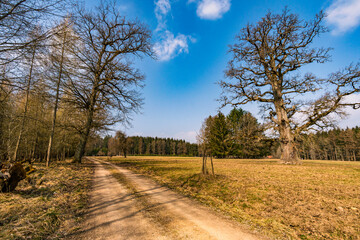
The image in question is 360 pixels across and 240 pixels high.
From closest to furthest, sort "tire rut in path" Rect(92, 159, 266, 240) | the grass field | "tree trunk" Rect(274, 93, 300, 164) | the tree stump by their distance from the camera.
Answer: "tire rut in path" Rect(92, 159, 266, 240) → the grass field → the tree stump → "tree trunk" Rect(274, 93, 300, 164)

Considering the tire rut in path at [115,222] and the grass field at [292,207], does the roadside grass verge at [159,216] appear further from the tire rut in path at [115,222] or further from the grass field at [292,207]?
the grass field at [292,207]

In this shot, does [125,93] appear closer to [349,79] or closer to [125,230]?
[125,230]

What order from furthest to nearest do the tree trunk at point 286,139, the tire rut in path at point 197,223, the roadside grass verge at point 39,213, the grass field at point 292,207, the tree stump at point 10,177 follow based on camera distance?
1. the tree trunk at point 286,139
2. the tree stump at point 10,177
3. the grass field at point 292,207
4. the tire rut in path at point 197,223
5. the roadside grass verge at point 39,213

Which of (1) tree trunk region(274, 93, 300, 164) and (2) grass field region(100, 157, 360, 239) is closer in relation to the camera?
(2) grass field region(100, 157, 360, 239)

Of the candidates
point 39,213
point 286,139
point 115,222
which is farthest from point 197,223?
point 286,139

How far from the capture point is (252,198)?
571 cm

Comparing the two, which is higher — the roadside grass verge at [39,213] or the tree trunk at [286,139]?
the tree trunk at [286,139]

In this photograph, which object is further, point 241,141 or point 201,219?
point 241,141

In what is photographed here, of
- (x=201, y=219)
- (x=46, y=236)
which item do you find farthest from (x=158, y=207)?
(x=46, y=236)

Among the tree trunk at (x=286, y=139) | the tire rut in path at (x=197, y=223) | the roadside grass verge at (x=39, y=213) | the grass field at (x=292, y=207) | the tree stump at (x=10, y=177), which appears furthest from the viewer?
the tree trunk at (x=286, y=139)

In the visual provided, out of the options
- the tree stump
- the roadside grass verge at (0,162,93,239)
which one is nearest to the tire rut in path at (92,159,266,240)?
the roadside grass verge at (0,162,93,239)

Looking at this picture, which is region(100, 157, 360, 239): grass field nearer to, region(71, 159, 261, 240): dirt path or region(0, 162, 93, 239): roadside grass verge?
region(71, 159, 261, 240): dirt path

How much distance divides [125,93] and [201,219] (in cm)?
1467

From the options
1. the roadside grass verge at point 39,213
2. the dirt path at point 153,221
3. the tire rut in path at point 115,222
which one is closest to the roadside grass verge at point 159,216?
the dirt path at point 153,221
